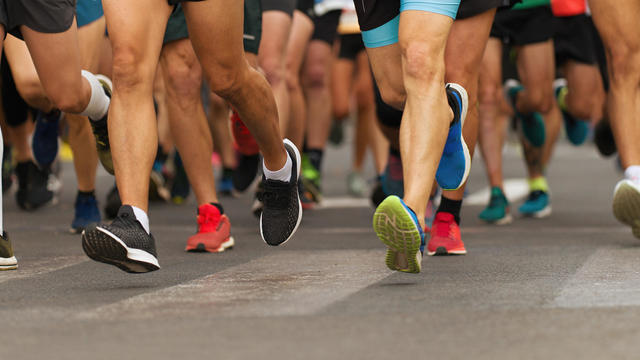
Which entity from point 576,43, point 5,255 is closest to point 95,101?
point 5,255

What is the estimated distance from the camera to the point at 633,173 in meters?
5.72

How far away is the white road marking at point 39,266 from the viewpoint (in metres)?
4.75

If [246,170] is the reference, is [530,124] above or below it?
above

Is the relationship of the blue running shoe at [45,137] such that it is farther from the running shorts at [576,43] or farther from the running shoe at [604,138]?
the running shoe at [604,138]

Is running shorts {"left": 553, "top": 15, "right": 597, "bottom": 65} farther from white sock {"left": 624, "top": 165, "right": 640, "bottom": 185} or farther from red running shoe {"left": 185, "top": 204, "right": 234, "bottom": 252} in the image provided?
red running shoe {"left": 185, "top": 204, "right": 234, "bottom": 252}

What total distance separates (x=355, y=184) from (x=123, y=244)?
6.83 m

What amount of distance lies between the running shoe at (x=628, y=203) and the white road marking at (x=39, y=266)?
2503mm

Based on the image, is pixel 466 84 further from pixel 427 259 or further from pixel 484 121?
pixel 484 121

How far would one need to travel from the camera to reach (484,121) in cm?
769

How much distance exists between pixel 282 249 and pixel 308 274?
116 cm

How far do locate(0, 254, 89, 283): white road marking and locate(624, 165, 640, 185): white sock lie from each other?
261cm

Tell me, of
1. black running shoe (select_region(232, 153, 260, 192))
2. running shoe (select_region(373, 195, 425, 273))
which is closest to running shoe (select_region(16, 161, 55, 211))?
black running shoe (select_region(232, 153, 260, 192))

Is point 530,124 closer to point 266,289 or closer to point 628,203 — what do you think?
point 628,203

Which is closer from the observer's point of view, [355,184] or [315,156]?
[315,156]
